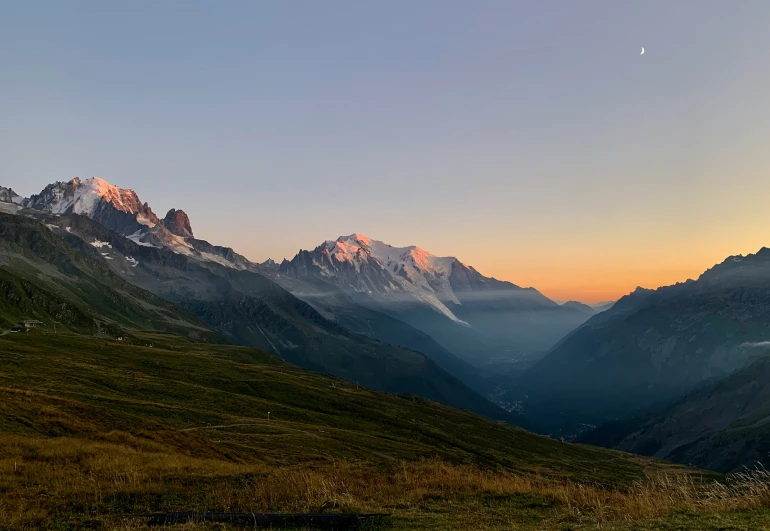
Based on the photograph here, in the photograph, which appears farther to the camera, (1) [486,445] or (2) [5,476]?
(1) [486,445]

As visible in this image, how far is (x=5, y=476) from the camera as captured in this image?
78.3 feet

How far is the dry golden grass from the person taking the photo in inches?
779

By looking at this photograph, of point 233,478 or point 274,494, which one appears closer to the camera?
point 274,494

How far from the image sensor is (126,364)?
378ft

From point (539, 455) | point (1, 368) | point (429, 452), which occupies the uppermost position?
point (1, 368)

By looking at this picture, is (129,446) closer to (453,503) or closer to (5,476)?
(5,476)

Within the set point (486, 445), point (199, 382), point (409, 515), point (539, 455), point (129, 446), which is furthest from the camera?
point (539, 455)

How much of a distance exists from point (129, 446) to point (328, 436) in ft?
136

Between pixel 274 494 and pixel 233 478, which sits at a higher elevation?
pixel 274 494

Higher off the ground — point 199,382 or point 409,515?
point 409,515

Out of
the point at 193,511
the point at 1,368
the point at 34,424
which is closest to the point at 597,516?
the point at 193,511

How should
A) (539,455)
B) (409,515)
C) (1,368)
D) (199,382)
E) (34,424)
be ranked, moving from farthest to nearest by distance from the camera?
(539,455), (199,382), (1,368), (34,424), (409,515)

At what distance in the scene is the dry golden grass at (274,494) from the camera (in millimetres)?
19781

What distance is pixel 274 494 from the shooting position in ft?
74.9
